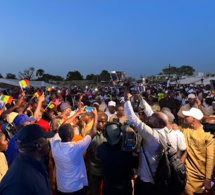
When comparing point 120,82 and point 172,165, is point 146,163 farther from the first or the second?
point 120,82

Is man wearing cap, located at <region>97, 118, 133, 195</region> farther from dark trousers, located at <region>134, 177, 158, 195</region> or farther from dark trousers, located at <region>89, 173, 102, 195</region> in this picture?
dark trousers, located at <region>89, 173, 102, 195</region>

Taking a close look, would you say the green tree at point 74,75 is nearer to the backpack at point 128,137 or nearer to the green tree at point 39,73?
the green tree at point 39,73

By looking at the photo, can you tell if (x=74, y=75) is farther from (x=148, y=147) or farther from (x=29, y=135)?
(x=29, y=135)

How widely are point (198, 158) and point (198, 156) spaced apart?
0.03 meters

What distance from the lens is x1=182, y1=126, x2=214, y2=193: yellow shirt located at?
4.18 metres

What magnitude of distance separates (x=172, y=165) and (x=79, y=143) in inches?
51.2

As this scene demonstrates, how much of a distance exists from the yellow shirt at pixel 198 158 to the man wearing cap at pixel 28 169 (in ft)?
9.01

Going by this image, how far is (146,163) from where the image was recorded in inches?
131

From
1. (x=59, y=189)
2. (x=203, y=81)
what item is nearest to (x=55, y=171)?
(x=59, y=189)

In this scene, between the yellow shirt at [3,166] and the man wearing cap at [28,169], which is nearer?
the man wearing cap at [28,169]

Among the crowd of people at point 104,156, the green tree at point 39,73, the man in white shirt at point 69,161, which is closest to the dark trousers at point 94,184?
the crowd of people at point 104,156

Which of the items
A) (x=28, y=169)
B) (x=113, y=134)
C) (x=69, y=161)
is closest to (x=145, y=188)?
(x=113, y=134)

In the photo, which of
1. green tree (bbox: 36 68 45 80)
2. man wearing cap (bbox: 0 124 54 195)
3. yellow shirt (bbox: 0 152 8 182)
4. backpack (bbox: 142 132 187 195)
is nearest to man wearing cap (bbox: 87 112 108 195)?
backpack (bbox: 142 132 187 195)

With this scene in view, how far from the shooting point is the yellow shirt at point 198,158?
4.18 metres
